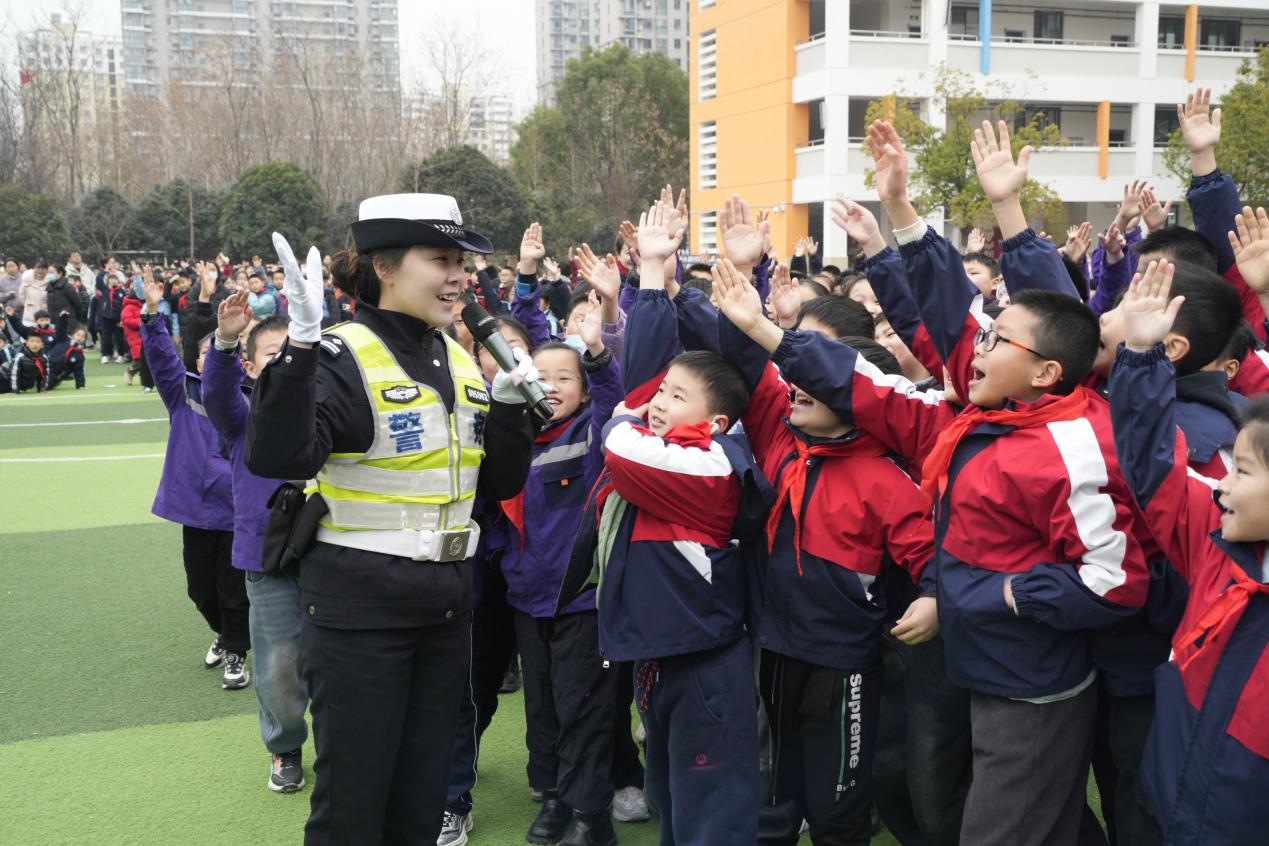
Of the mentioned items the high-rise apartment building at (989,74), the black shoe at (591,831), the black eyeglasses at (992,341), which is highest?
the high-rise apartment building at (989,74)

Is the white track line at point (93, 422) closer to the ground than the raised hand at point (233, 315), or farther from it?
closer to the ground

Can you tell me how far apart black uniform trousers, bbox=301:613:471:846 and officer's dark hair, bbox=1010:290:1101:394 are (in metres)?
1.68

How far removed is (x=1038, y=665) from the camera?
108 inches

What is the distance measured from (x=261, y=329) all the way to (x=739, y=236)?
1.84 metres

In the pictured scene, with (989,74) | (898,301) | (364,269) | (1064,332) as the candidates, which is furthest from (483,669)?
(989,74)

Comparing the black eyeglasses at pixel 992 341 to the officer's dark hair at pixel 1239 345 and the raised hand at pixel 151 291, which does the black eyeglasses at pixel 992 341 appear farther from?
the raised hand at pixel 151 291

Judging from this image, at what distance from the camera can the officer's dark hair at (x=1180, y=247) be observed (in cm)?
379

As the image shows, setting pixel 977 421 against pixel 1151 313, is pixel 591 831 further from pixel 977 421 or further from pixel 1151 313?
pixel 1151 313

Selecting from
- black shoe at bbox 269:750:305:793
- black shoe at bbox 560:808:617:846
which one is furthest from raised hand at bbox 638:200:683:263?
black shoe at bbox 269:750:305:793

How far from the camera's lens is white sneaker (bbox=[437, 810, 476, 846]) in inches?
147

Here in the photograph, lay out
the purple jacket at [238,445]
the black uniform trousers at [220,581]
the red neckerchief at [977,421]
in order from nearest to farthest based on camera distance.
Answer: the red neckerchief at [977,421] < the purple jacket at [238,445] < the black uniform trousers at [220,581]

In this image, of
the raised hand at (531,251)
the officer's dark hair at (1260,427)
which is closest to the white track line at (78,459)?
the raised hand at (531,251)

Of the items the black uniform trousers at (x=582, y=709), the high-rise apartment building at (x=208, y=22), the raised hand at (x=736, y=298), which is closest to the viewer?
the raised hand at (x=736, y=298)

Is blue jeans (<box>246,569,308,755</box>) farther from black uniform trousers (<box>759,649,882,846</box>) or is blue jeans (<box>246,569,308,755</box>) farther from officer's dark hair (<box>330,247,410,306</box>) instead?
black uniform trousers (<box>759,649,882,846</box>)
